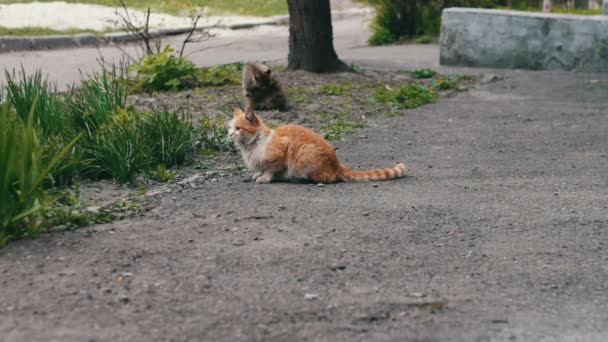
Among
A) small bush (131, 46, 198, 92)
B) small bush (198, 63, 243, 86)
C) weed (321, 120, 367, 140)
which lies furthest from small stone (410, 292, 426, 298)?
small bush (198, 63, 243, 86)

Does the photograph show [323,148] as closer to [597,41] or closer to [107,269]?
[107,269]

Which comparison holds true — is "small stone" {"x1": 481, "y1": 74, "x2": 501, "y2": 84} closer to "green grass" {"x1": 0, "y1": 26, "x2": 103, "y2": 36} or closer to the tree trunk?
the tree trunk

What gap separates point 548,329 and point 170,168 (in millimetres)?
3701

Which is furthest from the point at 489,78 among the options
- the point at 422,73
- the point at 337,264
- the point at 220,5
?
the point at 220,5

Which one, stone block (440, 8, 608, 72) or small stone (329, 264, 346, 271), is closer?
small stone (329, 264, 346, 271)

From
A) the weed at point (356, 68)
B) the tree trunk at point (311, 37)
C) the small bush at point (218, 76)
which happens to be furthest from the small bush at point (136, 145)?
the weed at point (356, 68)

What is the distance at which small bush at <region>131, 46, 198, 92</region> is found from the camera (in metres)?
10.2

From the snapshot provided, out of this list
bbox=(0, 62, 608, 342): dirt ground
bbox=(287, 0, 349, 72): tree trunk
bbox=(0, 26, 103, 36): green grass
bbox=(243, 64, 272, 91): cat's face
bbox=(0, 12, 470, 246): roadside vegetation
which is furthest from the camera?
bbox=(0, 26, 103, 36): green grass

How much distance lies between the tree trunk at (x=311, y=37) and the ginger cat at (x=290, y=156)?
5077mm

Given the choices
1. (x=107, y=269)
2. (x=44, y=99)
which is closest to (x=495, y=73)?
(x=44, y=99)

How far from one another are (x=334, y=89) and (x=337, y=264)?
622cm

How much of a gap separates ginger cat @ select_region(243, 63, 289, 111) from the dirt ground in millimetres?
2516

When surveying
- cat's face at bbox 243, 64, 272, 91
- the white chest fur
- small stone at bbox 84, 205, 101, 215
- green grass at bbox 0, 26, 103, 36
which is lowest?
small stone at bbox 84, 205, 101, 215

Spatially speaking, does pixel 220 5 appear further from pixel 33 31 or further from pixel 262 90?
pixel 262 90
